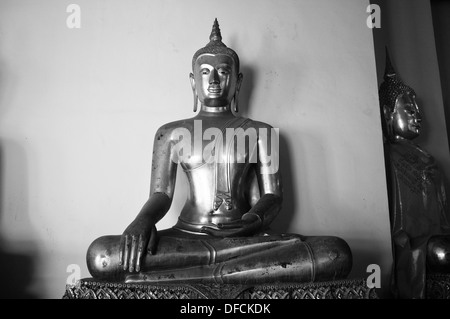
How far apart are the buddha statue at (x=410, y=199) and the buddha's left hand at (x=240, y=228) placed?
3.42ft

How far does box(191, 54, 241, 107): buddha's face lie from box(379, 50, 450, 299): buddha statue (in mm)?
1222

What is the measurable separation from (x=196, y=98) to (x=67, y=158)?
2.66 feet

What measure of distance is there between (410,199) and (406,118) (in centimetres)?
56

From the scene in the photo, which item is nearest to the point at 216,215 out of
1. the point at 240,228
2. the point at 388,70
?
the point at 240,228

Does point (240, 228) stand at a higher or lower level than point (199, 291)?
higher

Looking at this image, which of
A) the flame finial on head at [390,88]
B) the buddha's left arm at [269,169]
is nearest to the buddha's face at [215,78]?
the buddha's left arm at [269,169]

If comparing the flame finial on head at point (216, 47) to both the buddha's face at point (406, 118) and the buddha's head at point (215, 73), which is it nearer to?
the buddha's head at point (215, 73)

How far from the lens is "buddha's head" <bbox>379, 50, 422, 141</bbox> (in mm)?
3000

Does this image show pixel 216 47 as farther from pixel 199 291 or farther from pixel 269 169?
pixel 199 291

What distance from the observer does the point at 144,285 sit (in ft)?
5.59

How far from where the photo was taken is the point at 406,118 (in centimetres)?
300

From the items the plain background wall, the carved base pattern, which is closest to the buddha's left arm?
the plain background wall

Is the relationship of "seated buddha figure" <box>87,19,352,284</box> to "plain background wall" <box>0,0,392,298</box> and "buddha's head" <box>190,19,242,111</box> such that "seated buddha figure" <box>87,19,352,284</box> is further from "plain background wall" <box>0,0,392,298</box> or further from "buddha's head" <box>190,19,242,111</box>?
"plain background wall" <box>0,0,392,298</box>
